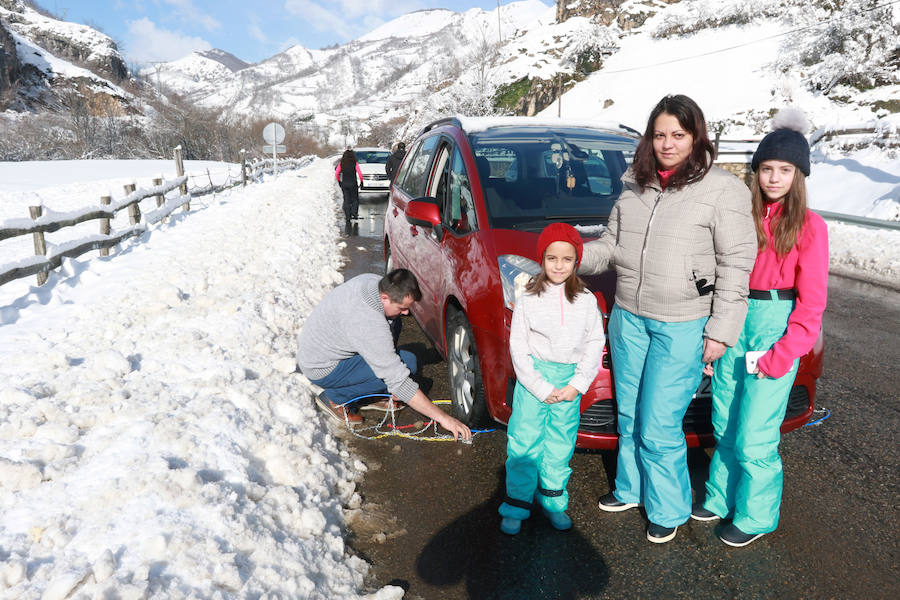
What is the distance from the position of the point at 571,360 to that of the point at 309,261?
6329mm

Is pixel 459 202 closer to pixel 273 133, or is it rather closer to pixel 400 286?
pixel 400 286

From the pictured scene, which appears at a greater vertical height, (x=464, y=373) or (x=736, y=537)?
(x=464, y=373)

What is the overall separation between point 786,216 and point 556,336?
1.07 meters

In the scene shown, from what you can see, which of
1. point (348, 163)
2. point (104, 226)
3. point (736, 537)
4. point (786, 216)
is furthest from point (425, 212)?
point (348, 163)

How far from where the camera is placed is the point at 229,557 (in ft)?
7.47

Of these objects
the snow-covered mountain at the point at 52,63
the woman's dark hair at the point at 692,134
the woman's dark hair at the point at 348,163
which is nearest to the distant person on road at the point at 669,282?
the woman's dark hair at the point at 692,134

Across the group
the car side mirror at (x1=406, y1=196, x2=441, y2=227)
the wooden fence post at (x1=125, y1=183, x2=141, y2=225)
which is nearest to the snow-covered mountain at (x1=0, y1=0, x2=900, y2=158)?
the car side mirror at (x1=406, y1=196, x2=441, y2=227)

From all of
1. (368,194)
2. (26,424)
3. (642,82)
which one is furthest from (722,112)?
(26,424)

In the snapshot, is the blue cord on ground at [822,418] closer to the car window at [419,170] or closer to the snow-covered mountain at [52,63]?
the car window at [419,170]

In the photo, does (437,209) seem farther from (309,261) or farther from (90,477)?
(309,261)

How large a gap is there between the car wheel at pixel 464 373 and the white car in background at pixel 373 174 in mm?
16309

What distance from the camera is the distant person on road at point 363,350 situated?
334 centimetres

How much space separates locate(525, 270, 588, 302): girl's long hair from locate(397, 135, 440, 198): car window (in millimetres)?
2477

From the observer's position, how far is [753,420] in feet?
8.36
